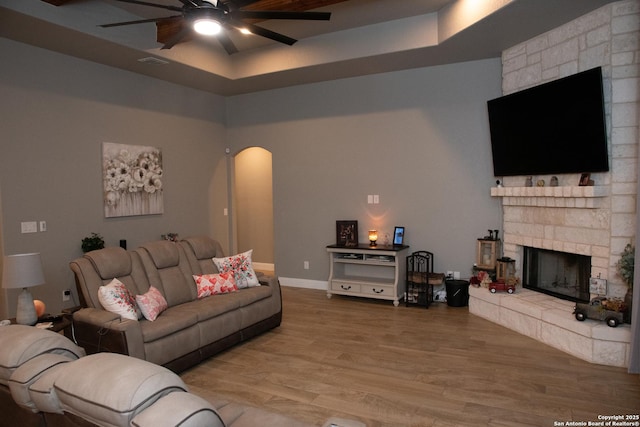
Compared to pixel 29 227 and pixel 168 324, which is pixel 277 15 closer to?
pixel 168 324

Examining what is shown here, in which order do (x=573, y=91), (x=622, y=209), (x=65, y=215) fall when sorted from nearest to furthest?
1. (x=622, y=209)
2. (x=573, y=91)
3. (x=65, y=215)

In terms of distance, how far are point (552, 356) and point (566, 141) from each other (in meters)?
2.10

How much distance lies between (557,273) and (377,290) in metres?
2.13

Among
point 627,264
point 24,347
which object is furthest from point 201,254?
point 627,264

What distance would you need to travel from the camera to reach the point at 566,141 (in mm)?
4215

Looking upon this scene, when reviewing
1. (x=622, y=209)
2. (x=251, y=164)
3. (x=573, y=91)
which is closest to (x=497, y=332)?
(x=622, y=209)

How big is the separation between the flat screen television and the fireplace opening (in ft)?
3.09

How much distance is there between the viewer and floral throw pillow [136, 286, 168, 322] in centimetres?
359

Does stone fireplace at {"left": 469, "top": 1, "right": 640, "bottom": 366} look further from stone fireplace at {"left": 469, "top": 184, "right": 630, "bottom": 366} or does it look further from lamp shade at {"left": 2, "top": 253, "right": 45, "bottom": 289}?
lamp shade at {"left": 2, "top": 253, "right": 45, "bottom": 289}

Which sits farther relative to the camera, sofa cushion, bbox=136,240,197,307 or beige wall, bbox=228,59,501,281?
beige wall, bbox=228,59,501,281

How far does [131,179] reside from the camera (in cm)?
568

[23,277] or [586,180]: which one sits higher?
[586,180]

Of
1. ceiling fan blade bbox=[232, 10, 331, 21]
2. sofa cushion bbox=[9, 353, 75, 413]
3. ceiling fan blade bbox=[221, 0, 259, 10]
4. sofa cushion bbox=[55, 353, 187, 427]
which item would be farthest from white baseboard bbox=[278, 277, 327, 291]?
sofa cushion bbox=[55, 353, 187, 427]

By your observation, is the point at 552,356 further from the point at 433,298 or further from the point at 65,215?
the point at 65,215
